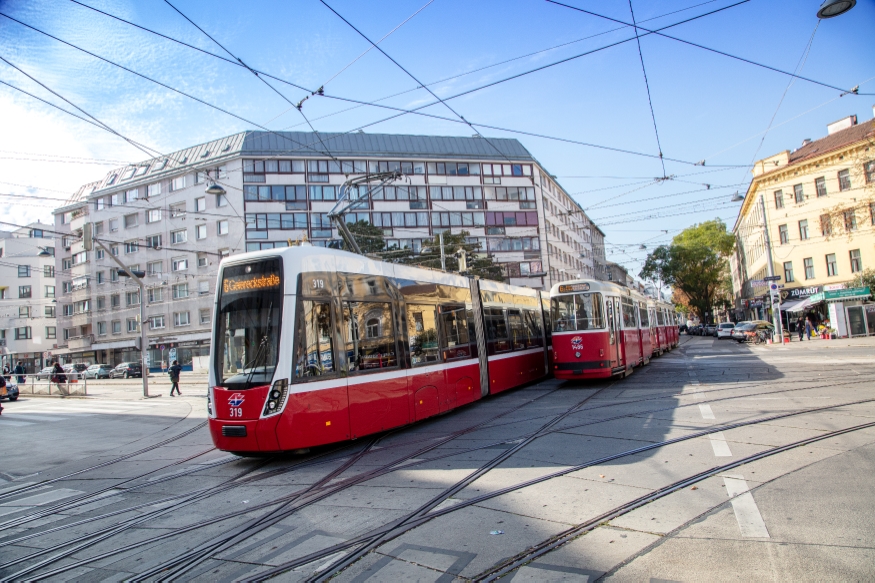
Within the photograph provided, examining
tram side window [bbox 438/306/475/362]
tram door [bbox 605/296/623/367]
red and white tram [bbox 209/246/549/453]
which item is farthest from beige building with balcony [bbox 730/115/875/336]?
red and white tram [bbox 209/246/549/453]

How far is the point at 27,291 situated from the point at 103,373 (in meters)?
26.3

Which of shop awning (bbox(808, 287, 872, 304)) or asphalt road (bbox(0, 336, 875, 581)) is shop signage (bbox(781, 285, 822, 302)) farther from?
asphalt road (bbox(0, 336, 875, 581))

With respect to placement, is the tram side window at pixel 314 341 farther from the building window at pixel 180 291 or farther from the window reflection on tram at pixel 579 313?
the building window at pixel 180 291

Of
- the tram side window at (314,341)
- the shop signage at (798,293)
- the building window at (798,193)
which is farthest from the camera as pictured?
the shop signage at (798,293)

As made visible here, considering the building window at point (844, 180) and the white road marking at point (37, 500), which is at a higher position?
the building window at point (844, 180)

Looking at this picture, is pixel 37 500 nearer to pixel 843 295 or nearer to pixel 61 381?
pixel 61 381

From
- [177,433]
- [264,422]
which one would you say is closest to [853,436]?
[264,422]

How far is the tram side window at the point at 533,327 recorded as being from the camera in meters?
18.2

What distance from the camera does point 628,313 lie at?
19.5 meters

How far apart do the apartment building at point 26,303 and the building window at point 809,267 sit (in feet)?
235

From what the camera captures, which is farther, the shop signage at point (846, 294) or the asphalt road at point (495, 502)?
the shop signage at point (846, 294)

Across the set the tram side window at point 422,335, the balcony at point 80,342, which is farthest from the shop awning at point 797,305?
the balcony at point 80,342

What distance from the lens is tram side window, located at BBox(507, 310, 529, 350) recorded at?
54.9 feet

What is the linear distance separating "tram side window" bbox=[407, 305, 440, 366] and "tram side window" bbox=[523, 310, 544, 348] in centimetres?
658
